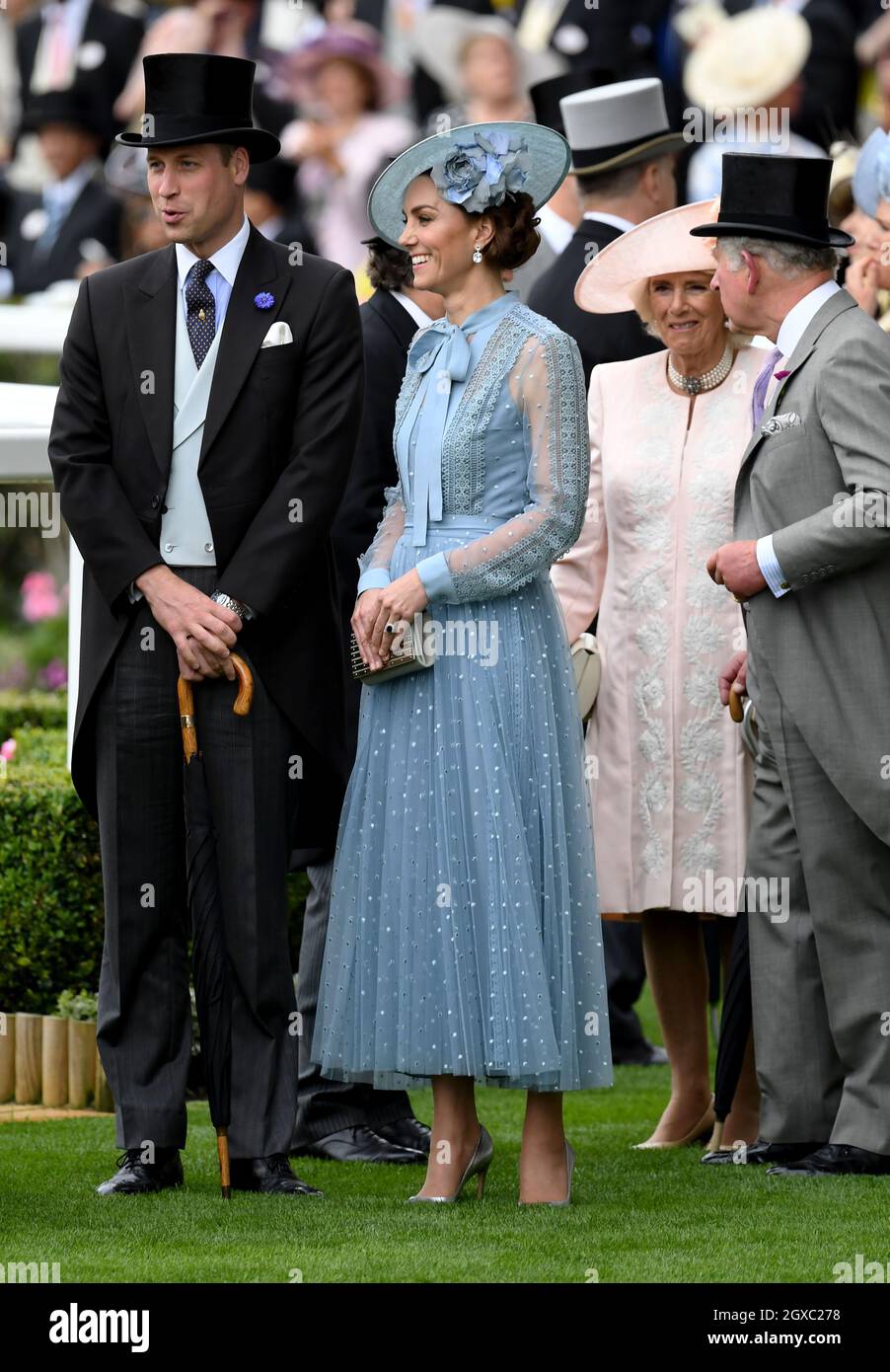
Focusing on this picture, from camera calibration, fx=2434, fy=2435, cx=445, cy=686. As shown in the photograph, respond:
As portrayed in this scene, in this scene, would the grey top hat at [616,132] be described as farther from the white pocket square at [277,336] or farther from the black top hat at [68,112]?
the black top hat at [68,112]

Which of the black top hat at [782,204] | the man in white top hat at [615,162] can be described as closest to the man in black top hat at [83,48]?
the man in white top hat at [615,162]

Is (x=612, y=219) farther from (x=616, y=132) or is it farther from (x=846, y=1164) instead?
(x=846, y=1164)

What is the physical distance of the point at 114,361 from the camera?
534 centimetres

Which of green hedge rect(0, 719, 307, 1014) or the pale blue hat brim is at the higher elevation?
the pale blue hat brim

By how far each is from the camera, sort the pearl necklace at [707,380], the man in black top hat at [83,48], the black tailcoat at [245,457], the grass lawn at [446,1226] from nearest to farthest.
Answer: the grass lawn at [446,1226] < the black tailcoat at [245,457] < the pearl necklace at [707,380] < the man in black top hat at [83,48]

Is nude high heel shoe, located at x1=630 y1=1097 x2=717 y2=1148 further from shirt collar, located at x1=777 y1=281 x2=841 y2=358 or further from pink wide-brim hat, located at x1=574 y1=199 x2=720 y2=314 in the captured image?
pink wide-brim hat, located at x1=574 y1=199 x2=720 y2=314

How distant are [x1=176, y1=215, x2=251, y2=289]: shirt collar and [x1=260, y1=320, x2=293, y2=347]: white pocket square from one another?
6.3 inches

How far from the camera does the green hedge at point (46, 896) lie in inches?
281

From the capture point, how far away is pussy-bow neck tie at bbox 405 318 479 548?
518 cm

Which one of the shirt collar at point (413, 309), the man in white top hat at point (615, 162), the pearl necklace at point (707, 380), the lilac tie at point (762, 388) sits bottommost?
the lilac tie at point (762, 388)

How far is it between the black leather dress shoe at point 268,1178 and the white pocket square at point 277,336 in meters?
1.75

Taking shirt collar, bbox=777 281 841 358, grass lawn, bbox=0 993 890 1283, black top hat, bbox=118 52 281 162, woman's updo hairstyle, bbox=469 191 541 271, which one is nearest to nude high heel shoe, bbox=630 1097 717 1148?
grass lawn, bbox=0 993 890 1283

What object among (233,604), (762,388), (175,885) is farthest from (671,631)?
(175,885)
